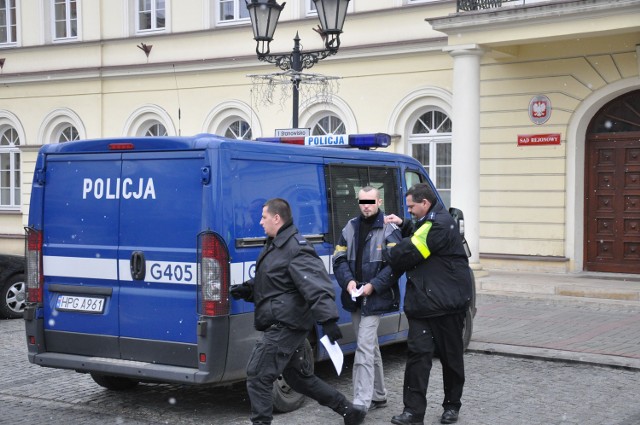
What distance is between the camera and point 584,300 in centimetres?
1411

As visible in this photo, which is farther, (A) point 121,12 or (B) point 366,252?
(A) point 121,12

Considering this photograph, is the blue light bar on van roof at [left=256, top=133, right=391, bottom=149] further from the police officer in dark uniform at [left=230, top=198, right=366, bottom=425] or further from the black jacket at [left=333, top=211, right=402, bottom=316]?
the police officer in dark uniform at [left=230, top=198, right=366, bottom=425]

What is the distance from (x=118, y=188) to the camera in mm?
7426

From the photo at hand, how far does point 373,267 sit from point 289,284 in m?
1.06

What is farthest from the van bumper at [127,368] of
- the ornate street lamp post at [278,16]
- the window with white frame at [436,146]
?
the window with white frame at [436,146]

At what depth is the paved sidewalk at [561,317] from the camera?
10.1 meters

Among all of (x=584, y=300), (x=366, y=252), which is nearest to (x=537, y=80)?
(x=584, y=300)

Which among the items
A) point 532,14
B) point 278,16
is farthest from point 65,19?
point 532,14

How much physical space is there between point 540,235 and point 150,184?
34.9 ft

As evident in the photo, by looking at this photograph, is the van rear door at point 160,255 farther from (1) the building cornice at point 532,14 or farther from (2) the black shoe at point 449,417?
(1) the building cornice at point 532,14

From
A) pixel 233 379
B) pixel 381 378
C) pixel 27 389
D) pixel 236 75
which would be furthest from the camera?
pixel 236 75

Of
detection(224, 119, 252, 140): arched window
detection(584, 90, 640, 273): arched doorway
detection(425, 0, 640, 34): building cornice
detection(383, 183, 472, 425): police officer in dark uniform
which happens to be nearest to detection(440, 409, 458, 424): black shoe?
detection(383, 183, 472, 425): police officer in dark uniform

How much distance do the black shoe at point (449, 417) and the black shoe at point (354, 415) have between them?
62cm

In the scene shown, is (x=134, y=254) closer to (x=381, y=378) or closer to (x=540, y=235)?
(x=381, y=378)
